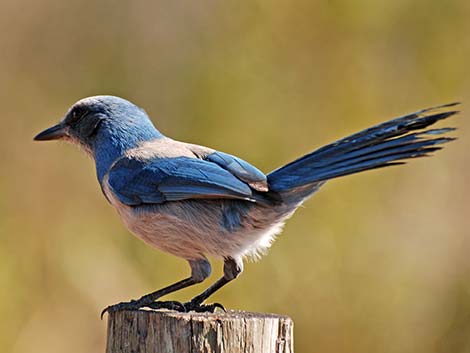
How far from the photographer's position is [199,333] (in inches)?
163

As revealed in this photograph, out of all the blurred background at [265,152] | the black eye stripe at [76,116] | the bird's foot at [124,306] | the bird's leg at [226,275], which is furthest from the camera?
the blurred background at [265,152]

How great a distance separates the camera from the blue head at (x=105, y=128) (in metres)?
5.48

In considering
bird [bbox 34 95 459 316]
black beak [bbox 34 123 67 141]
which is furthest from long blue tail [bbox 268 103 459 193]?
black beak [bbox 34 123 67 141]

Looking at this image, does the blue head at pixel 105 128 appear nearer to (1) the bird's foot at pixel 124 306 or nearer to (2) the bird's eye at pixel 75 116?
(2) the bird's eye at pixel 75 116

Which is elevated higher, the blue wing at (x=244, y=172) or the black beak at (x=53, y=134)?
the black beak at (x=53, y=134)

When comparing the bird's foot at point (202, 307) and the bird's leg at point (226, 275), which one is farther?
the bird's leg at point (226, 275)

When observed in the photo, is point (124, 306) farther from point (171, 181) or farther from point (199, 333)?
point (171, 181)

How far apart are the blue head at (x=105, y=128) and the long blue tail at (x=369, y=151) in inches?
35.9

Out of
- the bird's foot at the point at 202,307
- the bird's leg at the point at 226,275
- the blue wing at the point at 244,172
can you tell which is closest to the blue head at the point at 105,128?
the blue wing at the point at 244,172

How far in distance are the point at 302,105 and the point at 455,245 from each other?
1554 millimetres

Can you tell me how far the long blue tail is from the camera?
14.8ft

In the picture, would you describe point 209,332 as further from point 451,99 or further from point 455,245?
point 451,99

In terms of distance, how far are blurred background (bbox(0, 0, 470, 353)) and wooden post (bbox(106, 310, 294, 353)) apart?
2.64 metres

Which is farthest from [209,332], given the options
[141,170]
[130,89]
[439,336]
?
[130,89]
